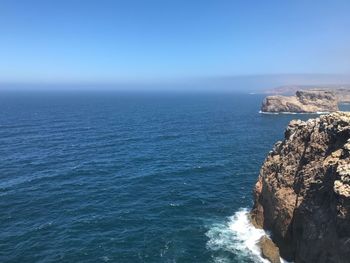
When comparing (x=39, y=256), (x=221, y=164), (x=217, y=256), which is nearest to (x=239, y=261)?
(x=217, y=256)

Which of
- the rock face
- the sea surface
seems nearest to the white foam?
the sea surface

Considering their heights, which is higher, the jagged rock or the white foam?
the jagged rock

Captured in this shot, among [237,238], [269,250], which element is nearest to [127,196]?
[237,238]

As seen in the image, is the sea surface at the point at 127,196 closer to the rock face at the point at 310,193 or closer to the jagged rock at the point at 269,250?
the jagged rock at the point at 269,250

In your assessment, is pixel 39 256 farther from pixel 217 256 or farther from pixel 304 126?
pixel 304 126

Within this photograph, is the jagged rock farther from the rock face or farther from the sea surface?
the sea surface

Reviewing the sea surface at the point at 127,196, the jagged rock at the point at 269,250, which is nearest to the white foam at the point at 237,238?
the sea surface at the point at 127,196

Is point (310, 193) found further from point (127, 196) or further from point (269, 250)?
point (127, 196)
